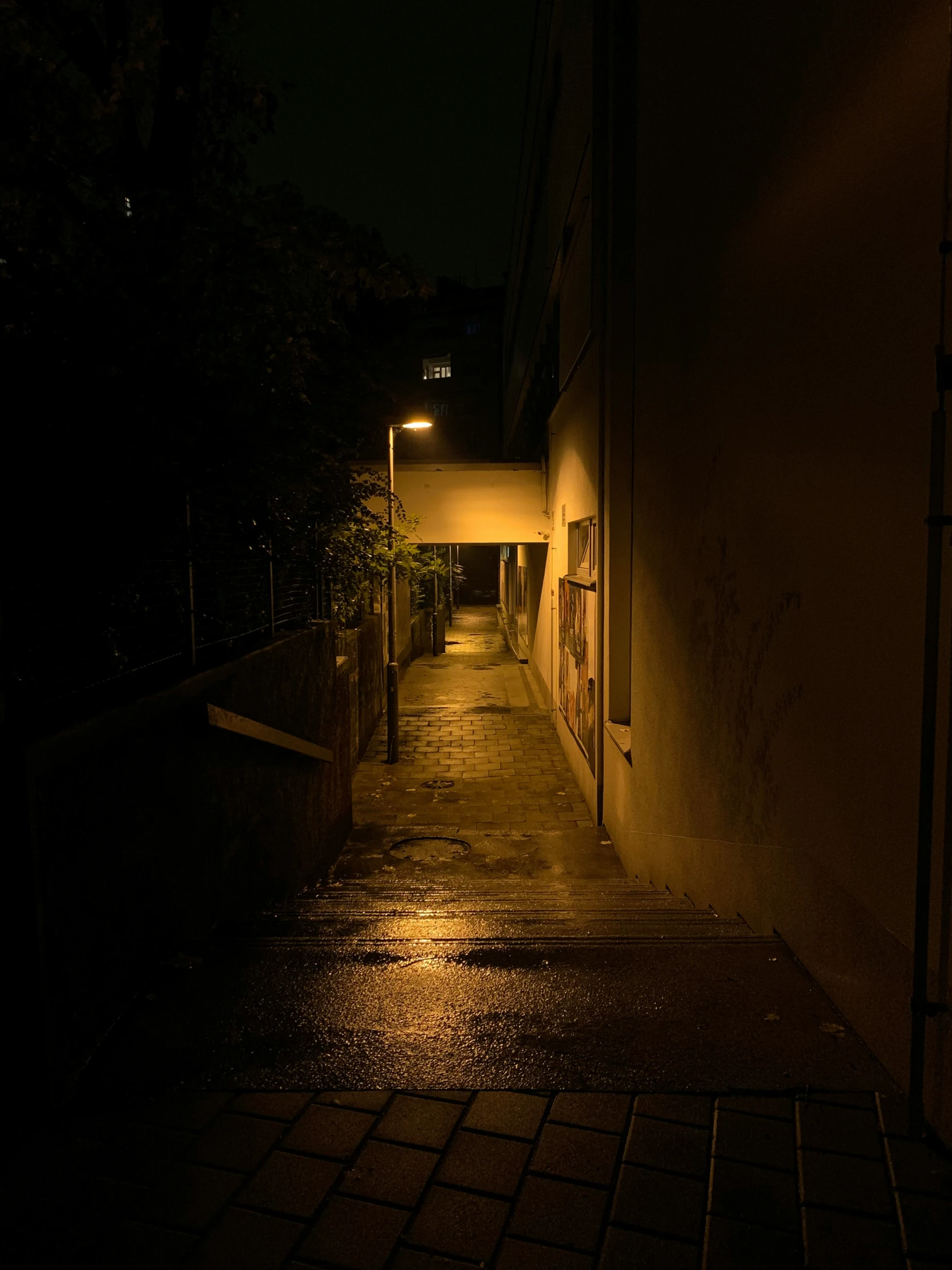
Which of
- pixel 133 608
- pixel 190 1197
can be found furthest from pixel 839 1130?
pixel 133 608

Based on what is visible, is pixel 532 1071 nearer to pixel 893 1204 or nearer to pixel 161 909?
pixel 893 1204

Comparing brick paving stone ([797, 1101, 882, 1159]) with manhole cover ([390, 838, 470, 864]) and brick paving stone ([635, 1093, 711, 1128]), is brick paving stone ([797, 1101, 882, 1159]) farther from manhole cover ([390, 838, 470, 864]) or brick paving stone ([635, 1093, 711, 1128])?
manhole cover ([390, 838, 470, 864])

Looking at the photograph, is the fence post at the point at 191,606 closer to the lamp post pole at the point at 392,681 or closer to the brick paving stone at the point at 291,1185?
the brick paving stone at the point at 291,1185

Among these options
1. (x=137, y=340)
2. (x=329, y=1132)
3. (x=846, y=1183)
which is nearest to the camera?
(x=846, y=1183)

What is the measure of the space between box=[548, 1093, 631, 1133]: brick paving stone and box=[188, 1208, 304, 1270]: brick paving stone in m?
0.85

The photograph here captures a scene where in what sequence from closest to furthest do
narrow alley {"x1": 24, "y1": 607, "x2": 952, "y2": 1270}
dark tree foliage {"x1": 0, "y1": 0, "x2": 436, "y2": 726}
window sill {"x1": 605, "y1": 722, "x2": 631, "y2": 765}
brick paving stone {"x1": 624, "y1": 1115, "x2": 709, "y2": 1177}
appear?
narrow alley {"x1": 24, "y1": 607, "x2": 952, "y2": 1270} → brick paving stone {"x1": 624, "y1": 1115, "x2": 709, "y2": 1177} → dark tree foliage {"x1": 0, "y1": 0, "x2": 436, "y2": 726} → window sill {"x1": 605, "y1": 722, "x2": 631, "y2": 765}

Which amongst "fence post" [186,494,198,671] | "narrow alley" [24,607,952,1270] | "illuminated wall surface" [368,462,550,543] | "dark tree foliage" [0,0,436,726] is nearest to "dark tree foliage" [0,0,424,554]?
"dark tree foliage" [0,0,436,726]

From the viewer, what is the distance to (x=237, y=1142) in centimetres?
248

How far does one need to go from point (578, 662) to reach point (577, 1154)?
862 centimetres

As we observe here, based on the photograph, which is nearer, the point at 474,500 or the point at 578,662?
the point at 578,662

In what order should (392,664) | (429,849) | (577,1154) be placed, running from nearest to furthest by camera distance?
1. (577,1154)
2. (429,849)
3. (392,664)

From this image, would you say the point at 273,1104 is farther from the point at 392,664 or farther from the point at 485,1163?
the point at 392,664

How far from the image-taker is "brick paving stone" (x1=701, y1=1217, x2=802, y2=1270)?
203 cm

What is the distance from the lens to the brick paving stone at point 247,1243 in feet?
6.73
